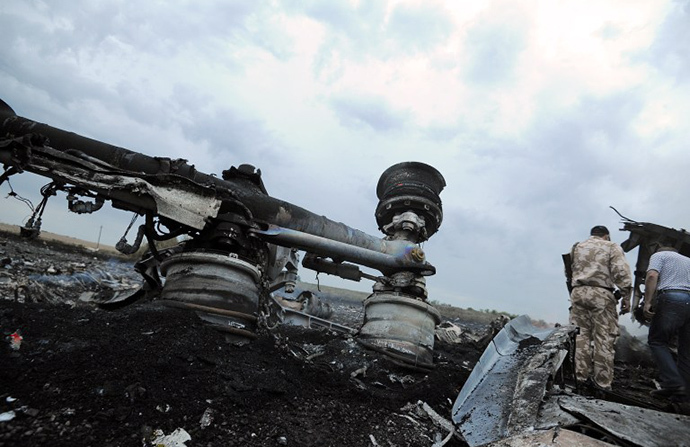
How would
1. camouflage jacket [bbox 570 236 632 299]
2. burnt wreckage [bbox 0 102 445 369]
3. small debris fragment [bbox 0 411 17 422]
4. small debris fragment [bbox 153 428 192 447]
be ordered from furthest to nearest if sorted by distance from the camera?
camouflage jacket [bbox 570 236 632 299] → burnt wreckage [bbox 0 102 445 369] → small debris fragment [bbox 153 428 192 447] → small debris fragment [bbox 0 411 17 422]

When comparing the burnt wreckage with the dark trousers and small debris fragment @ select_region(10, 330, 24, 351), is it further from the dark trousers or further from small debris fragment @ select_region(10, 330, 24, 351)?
the dark trousers

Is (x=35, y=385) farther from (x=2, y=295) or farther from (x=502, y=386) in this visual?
(x=2, y=295)

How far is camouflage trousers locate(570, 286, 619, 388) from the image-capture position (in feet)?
14.1

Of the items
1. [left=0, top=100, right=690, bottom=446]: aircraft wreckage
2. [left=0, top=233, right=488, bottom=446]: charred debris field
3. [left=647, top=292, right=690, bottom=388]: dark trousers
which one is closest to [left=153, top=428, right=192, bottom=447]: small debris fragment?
[left=0, top=233, right=488, bottom=446]: charred debris field

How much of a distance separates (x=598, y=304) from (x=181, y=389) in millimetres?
4654

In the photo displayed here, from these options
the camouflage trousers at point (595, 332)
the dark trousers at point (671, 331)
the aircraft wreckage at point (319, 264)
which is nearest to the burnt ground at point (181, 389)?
the aircraft wreckage at point (319, 264)

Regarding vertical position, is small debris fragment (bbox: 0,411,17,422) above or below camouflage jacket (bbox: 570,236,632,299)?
below

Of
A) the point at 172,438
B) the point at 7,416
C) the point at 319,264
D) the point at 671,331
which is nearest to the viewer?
the point at 7,416

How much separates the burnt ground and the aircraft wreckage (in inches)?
14.7

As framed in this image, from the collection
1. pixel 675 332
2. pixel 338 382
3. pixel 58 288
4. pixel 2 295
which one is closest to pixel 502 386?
pixel 338 382

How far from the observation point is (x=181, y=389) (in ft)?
7.52

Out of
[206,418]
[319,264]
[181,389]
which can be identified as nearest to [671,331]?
[319,264]

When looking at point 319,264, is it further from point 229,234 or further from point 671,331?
point 671,331

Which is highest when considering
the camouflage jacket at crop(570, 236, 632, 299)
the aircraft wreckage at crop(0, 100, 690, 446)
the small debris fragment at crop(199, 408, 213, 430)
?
the camouflage jacket at crop(570, 236, 632, 299)
